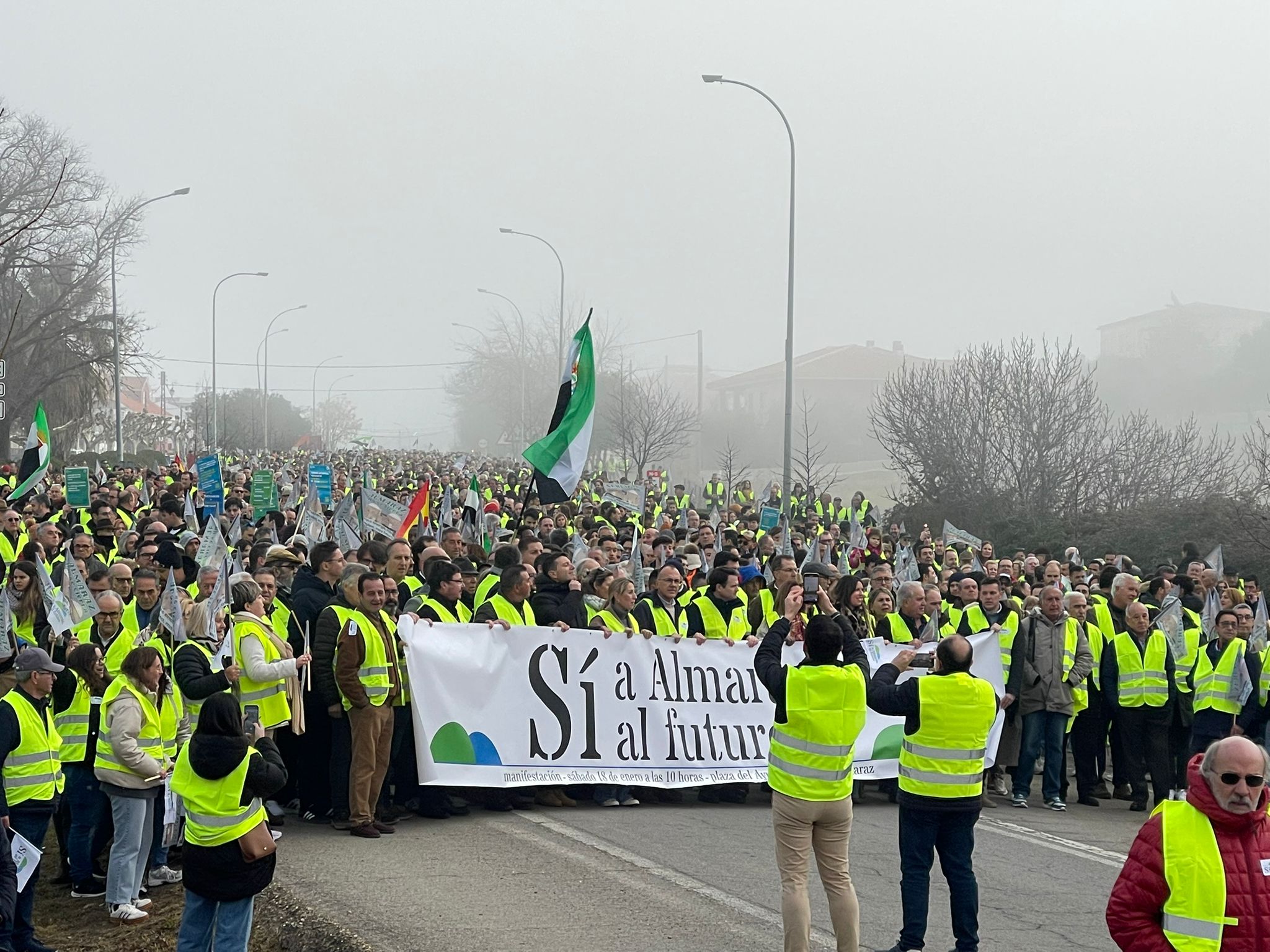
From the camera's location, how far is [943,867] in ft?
24.1

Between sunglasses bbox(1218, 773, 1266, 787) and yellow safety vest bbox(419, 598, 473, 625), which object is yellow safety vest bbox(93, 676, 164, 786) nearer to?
yellow safety vest bbox(419, 598, 473, 625)

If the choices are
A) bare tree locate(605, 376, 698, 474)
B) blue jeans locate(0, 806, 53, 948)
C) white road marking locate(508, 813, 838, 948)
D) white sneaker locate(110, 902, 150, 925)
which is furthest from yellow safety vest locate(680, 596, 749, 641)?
bare tree locate(605, 376, 698, 474)

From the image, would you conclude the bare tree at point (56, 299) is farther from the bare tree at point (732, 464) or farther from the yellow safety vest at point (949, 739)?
the yellow safety vest at point (949, 739)

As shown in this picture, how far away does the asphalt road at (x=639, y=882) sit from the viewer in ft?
24.4

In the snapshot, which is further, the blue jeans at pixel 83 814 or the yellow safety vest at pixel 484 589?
the yellow safety vest at pixel 484 589

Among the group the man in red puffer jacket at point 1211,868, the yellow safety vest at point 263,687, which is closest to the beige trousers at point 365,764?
the yellow safety vest at point 263,687

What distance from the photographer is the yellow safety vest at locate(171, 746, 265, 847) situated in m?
6.18

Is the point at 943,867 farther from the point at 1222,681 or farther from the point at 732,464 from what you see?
the point at 732,464

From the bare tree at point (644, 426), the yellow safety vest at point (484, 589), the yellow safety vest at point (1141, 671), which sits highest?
the bare tree at point (644, 426)

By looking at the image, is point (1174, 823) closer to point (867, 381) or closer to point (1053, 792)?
point (1053, 792)

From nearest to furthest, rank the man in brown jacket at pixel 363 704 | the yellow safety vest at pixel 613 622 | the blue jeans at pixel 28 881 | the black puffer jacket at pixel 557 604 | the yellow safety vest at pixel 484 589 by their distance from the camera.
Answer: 1. the blue jeans at pixel 28 881
2. the man in brown jacket at pixel 363 704
3. the yellow safety vest at pixel 613 622
4. the black puffer jacket at pixel 557 604
5. the yellow safety vest at pixel 484 589

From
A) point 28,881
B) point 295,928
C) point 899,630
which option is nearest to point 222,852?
point 28,881

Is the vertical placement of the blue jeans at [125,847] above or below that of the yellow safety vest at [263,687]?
below

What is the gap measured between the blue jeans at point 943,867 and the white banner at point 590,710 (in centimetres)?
268
